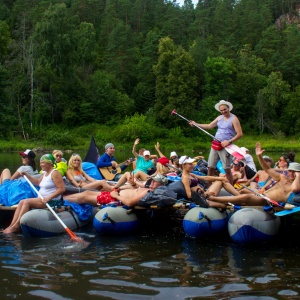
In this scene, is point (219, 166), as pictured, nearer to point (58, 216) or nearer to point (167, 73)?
point (58, 216)

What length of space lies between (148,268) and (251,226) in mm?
1917

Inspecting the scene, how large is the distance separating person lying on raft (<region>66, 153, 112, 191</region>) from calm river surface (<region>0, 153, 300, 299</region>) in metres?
1.66

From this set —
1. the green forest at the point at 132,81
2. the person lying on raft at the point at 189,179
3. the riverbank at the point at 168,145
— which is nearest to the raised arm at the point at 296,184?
the person lying on raft at the point at 189,179

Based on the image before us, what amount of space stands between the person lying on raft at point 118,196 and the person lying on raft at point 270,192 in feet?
3.25

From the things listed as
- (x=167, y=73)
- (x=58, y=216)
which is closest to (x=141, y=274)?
(x=58, y=216)

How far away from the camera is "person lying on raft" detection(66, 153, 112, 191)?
9.40 metres

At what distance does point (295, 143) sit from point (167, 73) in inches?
593

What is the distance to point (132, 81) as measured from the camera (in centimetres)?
5738

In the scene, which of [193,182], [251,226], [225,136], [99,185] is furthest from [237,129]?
[99,185]

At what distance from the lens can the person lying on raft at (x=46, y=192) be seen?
8.02 meters

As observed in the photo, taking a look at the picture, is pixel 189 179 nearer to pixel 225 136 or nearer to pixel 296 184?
pixel 225 136

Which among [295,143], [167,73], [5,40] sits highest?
[5,40]

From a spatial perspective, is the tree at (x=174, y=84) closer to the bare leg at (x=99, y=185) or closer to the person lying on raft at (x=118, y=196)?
the bare leg at (x=99, y=185)

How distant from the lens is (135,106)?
53062mm
